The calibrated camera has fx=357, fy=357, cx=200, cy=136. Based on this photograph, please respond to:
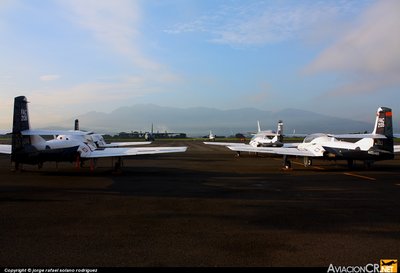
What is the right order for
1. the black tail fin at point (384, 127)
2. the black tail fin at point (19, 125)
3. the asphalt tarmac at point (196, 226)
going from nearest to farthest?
the asphalt tarmac at point (196, 226) → the black tail fin at point (19, 125) → the black tail fin at point (384, 127)

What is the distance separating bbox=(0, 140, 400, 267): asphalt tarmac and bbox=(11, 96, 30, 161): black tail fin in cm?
389

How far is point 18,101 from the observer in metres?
17.2

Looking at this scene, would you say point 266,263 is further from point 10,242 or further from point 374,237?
point 10,242

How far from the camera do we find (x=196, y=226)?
7.42 metres

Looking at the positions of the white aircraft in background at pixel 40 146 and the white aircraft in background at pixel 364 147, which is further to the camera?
the white aircraft in background at pixel 364 147

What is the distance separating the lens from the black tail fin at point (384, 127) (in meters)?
20.1

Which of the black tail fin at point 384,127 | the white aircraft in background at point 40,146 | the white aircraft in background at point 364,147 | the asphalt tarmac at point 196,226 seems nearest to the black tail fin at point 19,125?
the white aircraft in background at point 40,146

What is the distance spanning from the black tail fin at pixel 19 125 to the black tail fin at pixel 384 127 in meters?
18.5

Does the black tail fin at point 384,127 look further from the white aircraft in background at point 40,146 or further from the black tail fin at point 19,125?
the black tail fin at point 19,125

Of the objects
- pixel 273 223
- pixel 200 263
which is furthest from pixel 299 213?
pixel 200 263

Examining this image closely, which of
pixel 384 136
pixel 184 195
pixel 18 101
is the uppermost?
pixel 18 101

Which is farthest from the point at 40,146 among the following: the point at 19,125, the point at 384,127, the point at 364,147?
the point at 384,127

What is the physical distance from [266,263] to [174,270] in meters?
1.35

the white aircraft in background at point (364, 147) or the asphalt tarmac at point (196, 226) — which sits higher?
the white aircraft in background at point (364, 147)
